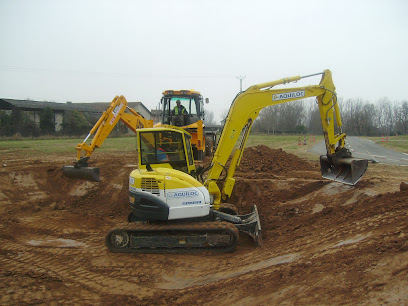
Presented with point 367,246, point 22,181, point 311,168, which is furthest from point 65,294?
point 311,168

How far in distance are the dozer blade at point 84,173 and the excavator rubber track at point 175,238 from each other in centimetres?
336

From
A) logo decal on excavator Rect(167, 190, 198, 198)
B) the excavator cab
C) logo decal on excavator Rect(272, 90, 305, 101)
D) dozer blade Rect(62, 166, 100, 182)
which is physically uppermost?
logo decal on excavator Rect(272, 90, 305, 101)

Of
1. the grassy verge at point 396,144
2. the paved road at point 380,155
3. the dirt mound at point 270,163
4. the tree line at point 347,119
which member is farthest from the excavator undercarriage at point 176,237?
the tree line at point 347,119

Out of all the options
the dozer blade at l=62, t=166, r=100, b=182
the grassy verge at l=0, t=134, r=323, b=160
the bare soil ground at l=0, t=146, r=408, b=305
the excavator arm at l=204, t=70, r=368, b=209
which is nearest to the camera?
the bare soil ground at l=0, t=146, r=408, b=305

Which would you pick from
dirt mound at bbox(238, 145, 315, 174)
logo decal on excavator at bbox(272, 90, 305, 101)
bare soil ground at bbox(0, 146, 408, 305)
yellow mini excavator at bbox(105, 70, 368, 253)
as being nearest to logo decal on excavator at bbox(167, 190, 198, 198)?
yellow mini excavator at bbox(105, 70, 368, 253)

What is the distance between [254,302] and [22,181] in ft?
33.0

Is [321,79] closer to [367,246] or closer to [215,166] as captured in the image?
[215,166]

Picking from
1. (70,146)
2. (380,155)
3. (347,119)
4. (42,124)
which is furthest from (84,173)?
(347,119)

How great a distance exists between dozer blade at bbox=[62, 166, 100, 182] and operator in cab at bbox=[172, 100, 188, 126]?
4408mm

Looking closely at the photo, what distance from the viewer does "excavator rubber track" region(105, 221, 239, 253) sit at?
6309mm

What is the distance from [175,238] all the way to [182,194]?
Answer: 87 cm

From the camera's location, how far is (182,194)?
634 cm

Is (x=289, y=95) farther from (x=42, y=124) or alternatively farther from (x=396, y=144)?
(x=42, y=124)

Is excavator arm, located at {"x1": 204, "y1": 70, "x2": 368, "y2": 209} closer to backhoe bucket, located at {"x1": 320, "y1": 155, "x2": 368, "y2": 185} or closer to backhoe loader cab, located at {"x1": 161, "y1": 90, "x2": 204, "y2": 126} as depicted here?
backhoe bucket, located at {"x1": 320, "y1": 155, "x2": 368, "y2": 185}
